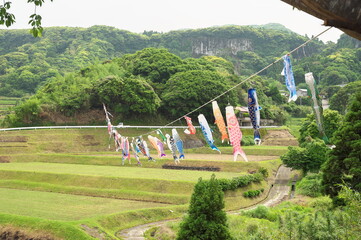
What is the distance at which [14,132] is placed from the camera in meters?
43.4

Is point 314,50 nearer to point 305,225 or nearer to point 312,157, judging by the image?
point 312,157

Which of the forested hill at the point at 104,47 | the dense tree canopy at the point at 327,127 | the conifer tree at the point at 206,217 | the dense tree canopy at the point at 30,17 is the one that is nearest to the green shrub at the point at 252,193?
the dense tree canopy at the point at 327,127

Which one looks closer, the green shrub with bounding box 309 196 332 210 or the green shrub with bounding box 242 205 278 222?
the green shrub with bounding box 309 196 332 210

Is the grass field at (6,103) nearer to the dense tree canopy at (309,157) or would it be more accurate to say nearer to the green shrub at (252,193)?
the dense tree canopy at (309,157)

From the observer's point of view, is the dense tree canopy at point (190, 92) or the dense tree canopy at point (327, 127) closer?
the dense tree canopy at point (327, 127)

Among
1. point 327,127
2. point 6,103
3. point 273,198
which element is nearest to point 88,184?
point 273,198

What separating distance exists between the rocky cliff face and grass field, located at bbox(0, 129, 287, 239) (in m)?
91.3

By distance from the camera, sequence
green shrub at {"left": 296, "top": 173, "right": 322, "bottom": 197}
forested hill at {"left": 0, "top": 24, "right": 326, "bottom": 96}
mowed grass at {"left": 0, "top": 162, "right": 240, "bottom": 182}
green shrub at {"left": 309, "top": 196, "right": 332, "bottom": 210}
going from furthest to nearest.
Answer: forested hill at {"left": 0, "top": 24, "right": 326, "bottom": 96}
mowed grass at {"left": 0, "top": 162, "right": 240, "bottom": 182}
green shrub at {"left": 296, "top": 173, "right": 322, "bottom": 197}
green shrub at {"left": 309, "top": 196, "right": 332, "bottom": 210}

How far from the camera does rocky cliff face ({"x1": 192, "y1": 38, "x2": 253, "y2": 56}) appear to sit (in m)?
132

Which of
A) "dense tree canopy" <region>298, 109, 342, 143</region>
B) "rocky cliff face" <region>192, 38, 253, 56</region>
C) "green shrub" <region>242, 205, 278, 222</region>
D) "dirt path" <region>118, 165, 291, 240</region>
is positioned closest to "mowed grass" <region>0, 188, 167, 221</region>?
"dirt path" <region>118, 165, 291, 240</region>

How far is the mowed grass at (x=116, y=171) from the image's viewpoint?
30.4m

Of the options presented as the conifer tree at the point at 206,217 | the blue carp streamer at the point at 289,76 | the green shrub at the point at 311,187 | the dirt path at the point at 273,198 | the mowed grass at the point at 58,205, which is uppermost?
the blue carp streamer at the point at 289,76

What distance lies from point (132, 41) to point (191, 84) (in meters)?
73.0

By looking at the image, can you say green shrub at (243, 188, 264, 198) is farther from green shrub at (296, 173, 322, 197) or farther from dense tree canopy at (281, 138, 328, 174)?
dense tree canopy at (281, 138, 328, 174)
